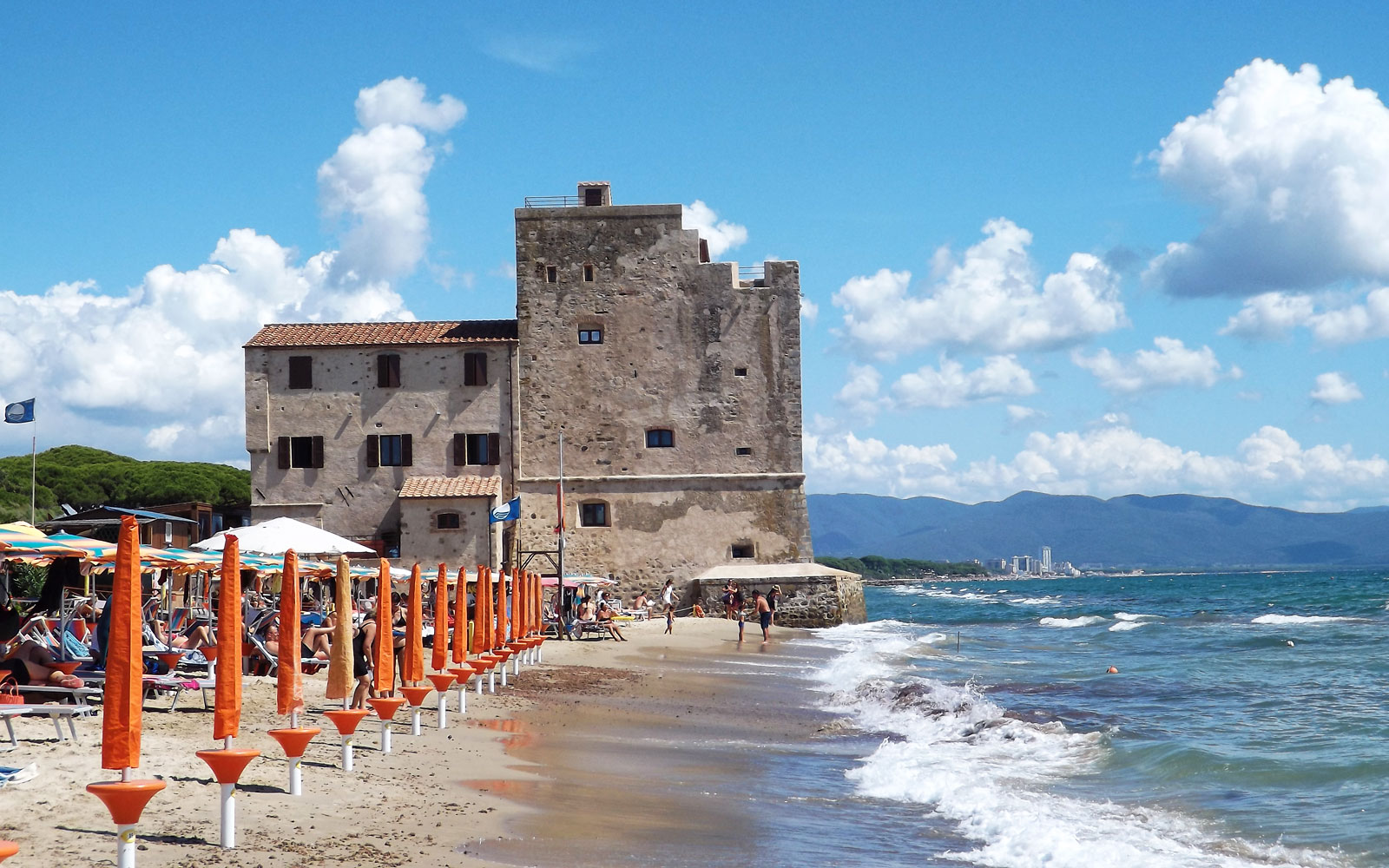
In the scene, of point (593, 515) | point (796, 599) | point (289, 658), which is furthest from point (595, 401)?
point (289, 658)

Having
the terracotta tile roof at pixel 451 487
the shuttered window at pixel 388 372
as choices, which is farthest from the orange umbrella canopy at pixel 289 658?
the shuttered window at pixel 388 372

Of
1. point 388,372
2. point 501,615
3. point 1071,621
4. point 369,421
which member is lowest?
point 1071,621

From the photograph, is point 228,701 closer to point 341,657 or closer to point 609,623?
point 341,657

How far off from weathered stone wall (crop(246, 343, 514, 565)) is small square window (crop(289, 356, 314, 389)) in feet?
0.44

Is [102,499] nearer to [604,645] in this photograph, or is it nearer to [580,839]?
[604,645]

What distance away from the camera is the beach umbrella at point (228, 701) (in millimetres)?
7473

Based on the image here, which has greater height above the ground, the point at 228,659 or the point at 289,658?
the point at 228,659

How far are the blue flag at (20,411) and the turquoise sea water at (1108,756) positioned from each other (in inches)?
711

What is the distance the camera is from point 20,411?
27828 millimetres

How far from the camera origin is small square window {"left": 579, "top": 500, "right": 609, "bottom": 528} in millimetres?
Result: 39344

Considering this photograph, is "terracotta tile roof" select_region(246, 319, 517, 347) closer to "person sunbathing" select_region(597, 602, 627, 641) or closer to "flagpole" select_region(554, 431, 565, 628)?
"flagpole" select_region(554, 431, 565, 628)

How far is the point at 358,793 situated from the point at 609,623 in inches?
853

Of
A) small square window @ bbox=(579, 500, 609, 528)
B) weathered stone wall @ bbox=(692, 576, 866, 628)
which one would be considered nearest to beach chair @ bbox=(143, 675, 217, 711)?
weathered stone wall @ bbox=(692, 576, 866, 628)

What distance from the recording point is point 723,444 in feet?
130
